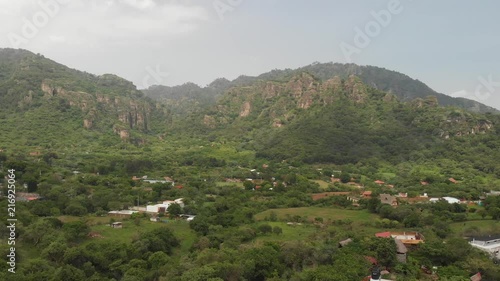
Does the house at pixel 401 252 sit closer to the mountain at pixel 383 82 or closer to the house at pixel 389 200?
the house at pixel 389 200

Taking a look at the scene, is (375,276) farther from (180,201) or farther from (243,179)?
(243,179)

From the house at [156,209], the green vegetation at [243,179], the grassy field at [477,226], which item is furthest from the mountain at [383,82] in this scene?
the grassy field at [477,226]

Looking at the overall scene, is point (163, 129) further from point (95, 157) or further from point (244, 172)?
point (244, 172)

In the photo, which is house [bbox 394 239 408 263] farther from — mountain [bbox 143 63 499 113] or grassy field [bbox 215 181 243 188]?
mountain [bbox 143 63 499 113]

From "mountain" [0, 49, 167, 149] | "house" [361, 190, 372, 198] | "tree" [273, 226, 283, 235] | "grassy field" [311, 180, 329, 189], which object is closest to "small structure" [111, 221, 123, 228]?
"tree" [273, 226, 283, 235]

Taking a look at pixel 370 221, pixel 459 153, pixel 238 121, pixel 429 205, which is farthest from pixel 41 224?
pixel 238 121

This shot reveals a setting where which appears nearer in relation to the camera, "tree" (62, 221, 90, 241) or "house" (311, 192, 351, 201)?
"tree" (62, 221, 90, 241)
